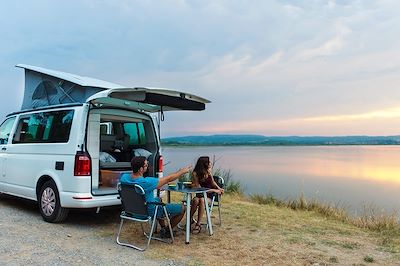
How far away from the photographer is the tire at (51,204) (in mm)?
5719

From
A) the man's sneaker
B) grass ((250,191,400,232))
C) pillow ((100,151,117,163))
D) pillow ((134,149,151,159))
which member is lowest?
grass ((250,191,400,232))

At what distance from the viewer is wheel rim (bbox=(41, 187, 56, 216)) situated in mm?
5795

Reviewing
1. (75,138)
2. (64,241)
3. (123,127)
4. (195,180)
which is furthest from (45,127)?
(195,180)

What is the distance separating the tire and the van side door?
1389 mm

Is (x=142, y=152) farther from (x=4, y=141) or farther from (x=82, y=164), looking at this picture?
(x=4, y=141)

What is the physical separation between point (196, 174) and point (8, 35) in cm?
888

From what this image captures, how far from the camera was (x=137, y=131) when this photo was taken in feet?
22.2

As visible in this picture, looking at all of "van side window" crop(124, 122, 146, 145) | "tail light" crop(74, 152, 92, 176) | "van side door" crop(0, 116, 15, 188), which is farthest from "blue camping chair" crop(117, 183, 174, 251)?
"van side door" crop(0, 116, 15, 188)

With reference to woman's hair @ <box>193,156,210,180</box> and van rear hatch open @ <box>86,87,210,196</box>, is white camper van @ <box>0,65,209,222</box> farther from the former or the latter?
woman's hair @ <box>193,156,210,180</box>

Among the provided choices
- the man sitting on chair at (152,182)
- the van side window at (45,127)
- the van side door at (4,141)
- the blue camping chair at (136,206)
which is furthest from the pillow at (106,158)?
the van side door at (4,141)

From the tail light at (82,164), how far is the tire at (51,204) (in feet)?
1.94

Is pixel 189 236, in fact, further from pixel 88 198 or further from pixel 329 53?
pixel 329 53

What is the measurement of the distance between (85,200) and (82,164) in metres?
0.47

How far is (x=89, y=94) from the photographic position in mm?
5973
